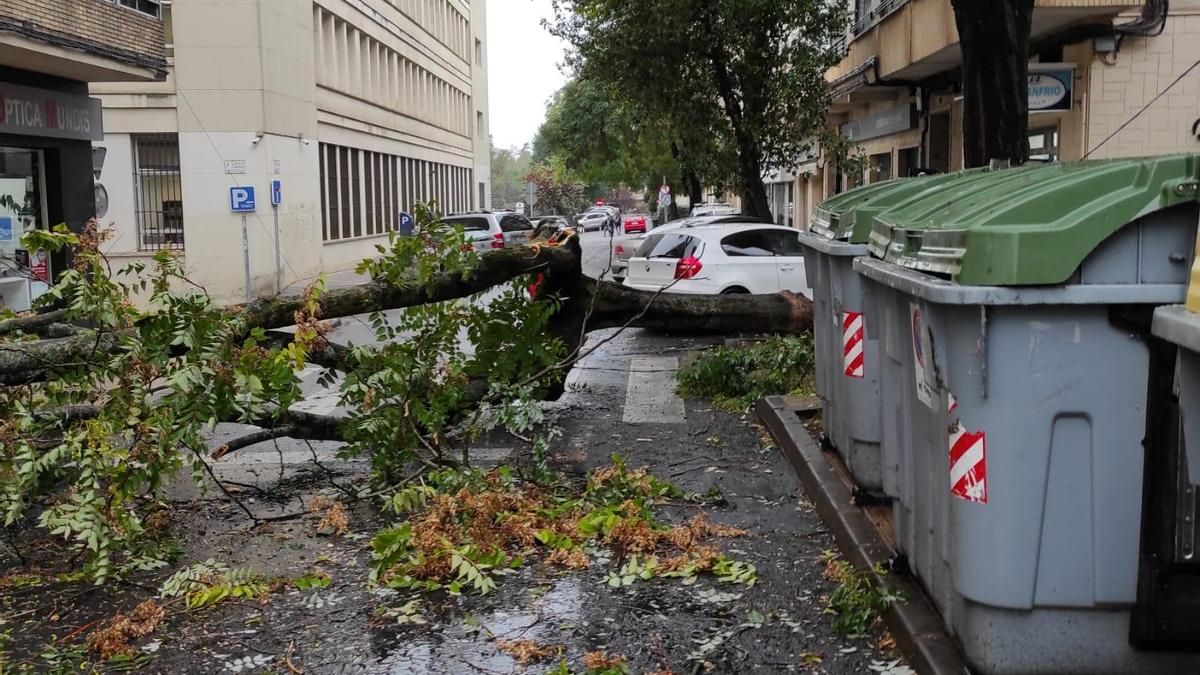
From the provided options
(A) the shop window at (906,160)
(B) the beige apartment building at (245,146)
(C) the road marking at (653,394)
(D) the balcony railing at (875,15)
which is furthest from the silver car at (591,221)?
(C) the road marking at (653,394)

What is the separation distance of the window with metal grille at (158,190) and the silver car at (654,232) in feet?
33.1

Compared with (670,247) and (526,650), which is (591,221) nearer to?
(670,247)

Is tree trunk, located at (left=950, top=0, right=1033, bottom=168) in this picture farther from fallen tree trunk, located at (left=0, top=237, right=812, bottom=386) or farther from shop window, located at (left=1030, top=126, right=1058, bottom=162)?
shop window, located at (left=1030, top=126, right=1058, bottom=162)

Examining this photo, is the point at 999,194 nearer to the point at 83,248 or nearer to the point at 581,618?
the point at 581,618

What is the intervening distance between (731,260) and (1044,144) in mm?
5088

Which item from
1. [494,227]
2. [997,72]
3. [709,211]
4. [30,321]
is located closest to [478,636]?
[30,321]

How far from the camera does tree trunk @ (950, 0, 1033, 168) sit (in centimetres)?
1033

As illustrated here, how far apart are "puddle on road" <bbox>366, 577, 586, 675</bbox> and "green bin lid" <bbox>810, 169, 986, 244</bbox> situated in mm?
2706

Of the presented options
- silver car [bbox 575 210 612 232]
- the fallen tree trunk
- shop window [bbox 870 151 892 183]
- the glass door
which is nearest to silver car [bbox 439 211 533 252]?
shop window [bbox 870 151 892 183]

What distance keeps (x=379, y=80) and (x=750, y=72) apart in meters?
21.4

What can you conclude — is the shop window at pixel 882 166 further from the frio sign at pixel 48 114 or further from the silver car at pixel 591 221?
the silver car at pixel 591 221

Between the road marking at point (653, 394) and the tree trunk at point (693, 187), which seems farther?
the tree trunk at point (693, 187)

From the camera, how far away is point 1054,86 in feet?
51.2

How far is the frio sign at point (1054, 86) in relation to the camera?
51.1 feet
